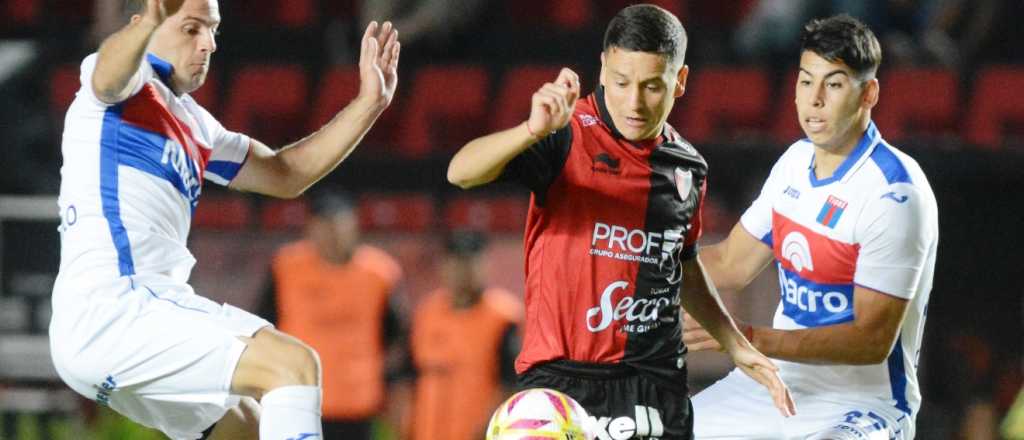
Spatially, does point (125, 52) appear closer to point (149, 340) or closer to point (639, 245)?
point (149, 340)

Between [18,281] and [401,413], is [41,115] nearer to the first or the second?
[18,281]

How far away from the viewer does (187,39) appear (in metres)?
4.84

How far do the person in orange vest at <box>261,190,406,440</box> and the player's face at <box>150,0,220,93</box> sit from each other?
4.13m

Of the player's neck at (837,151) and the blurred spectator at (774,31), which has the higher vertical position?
the blurred spectator at (774,31)

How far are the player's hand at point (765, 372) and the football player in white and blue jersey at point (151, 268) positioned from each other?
1.36m

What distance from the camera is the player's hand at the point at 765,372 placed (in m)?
4.80

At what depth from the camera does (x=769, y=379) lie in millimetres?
4859

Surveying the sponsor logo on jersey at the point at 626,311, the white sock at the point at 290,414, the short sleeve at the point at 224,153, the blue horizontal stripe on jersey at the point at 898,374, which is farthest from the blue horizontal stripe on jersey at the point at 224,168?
the blue horizontal stripe on jersey at the point at 898,374

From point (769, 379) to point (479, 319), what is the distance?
14.3 feet

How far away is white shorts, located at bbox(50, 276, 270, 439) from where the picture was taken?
452cm

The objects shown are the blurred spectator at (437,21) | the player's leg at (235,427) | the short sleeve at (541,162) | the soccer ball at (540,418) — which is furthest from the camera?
the blurred spectator at (437,21)

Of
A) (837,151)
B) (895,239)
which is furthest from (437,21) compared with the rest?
(895,239)

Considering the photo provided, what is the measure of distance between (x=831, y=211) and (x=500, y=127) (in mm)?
5265

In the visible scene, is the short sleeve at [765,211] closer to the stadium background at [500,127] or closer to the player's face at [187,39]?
the player's face at [187,39]
